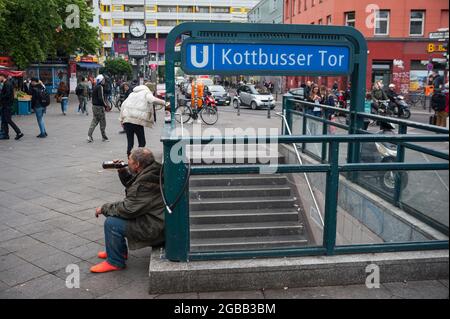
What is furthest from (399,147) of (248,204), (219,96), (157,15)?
(157,15)

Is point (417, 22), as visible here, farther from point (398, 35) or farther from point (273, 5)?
point (273, 5)

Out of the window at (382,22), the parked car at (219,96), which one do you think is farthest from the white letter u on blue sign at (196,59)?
the window at (382,22)

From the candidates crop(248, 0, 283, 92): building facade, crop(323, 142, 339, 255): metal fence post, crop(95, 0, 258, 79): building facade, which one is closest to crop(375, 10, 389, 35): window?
crop(248, 0, 283, 92): building facade

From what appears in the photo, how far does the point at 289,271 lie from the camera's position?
4.01 metres

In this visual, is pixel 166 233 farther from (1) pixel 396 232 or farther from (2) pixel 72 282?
(1) pixel 396 232

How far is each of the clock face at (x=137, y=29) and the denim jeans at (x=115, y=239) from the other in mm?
22713

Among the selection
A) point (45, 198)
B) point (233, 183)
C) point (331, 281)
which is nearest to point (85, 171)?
point (45, 198)

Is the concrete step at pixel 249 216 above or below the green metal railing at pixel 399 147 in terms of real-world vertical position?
below

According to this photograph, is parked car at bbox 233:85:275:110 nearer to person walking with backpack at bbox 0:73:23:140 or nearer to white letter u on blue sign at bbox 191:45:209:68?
person walking with backpack at bbox 0:73:23:140

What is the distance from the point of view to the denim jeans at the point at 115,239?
439 centimetres

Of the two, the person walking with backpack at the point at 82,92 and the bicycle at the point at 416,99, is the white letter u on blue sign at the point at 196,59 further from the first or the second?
the bicycle at the point at 416,99

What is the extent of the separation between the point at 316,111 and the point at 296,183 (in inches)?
126

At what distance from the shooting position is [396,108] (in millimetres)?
20344

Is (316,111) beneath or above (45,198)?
above
